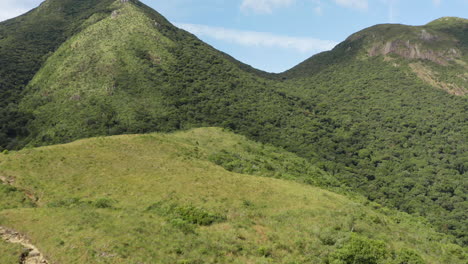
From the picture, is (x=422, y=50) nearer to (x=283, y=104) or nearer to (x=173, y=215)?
(x=283, y=104)

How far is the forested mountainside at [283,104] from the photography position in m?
78.7

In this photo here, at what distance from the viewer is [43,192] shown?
32.5m

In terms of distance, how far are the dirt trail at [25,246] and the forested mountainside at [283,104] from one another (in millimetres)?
51498

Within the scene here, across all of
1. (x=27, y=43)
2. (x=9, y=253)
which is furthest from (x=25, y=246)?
(x=27, y=43)

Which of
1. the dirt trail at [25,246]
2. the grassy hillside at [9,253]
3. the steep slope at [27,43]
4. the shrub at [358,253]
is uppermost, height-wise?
the steep slope at [27,43]

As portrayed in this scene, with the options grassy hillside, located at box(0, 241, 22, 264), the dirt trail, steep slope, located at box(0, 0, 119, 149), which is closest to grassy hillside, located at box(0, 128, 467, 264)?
the dirt trail

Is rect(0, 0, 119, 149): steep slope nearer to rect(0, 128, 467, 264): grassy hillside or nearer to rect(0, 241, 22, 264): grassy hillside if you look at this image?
rect(0, 128, 467, 264): grassy hillside

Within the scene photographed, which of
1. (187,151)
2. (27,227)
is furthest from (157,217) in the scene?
(187,151)

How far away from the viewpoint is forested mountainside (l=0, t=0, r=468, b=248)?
78.7 m

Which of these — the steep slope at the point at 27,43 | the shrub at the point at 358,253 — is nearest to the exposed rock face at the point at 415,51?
the steep slope at the point at 27,43

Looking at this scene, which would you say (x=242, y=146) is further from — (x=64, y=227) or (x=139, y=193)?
(x=64, y=227)

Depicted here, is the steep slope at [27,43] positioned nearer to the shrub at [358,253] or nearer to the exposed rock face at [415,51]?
the shrub at [358,253]

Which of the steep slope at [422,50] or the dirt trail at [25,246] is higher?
the steep slope at [422,50]

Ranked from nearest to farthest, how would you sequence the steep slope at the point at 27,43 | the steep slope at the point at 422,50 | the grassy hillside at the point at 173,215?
1. the grassy hillside at the point at 173,215
2. the steep slope at the point at 27,43
3. the steep slope at the point at 422,50
